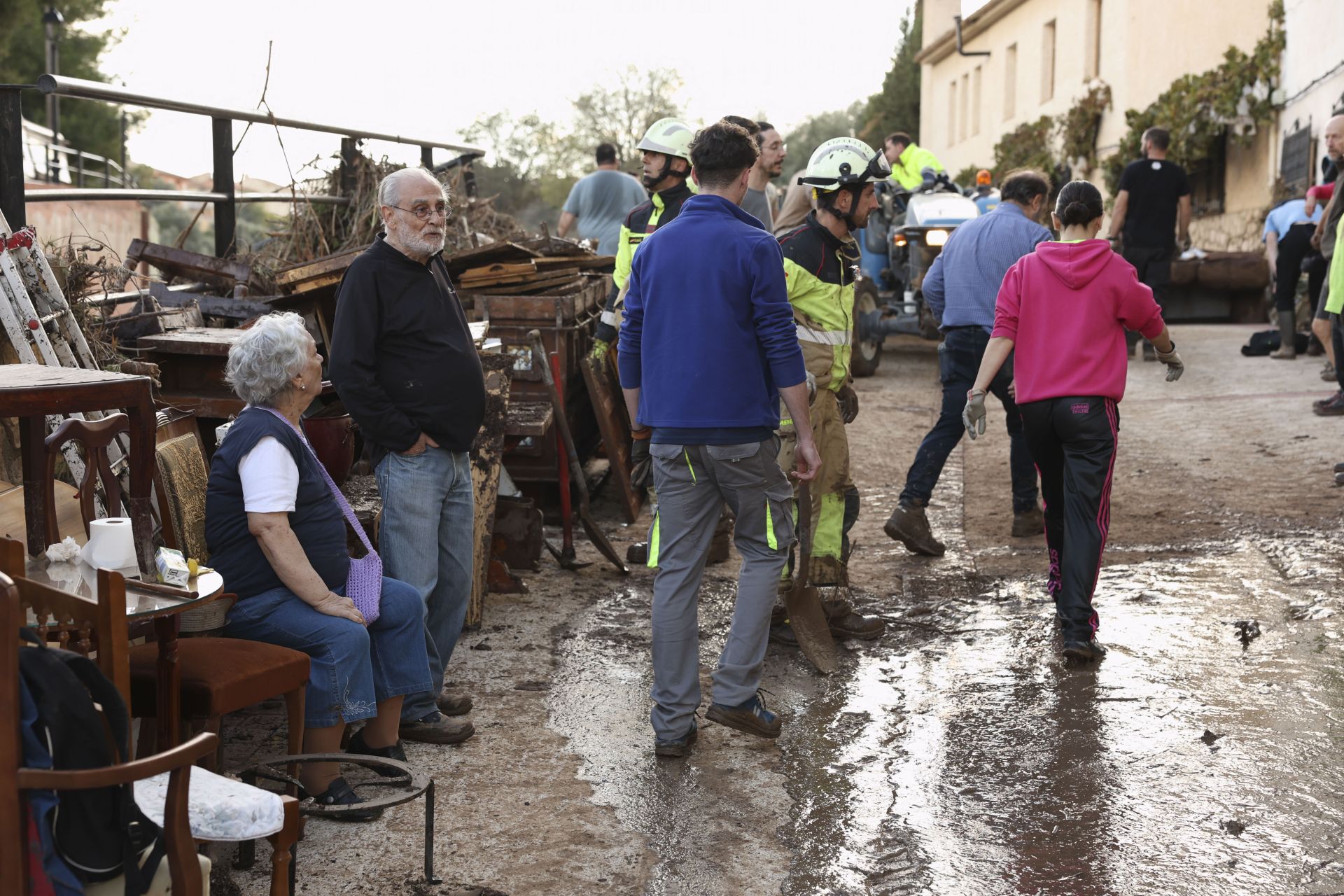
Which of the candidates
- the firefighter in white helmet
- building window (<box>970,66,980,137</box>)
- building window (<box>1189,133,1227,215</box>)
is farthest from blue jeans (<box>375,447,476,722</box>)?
building window (<box>970,66,980,137</box>)

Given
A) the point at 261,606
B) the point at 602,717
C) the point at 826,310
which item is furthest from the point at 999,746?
the point at 261,606

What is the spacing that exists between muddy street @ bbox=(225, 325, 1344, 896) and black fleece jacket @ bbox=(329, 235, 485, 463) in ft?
3.54

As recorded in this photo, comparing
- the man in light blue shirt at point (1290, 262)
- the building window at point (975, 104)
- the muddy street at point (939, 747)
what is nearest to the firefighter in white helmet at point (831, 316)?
the muddy street at point (939, 747)

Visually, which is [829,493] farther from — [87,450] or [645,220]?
[87,450]

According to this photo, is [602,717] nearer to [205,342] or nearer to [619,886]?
[619,886]

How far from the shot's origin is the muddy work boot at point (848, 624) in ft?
19.1

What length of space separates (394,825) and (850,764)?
146 centimetres

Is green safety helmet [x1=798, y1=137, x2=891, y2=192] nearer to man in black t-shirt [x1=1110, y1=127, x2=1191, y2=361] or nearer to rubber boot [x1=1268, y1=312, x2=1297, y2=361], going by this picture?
man in black t-shirt [x1=1110, y1=127, x2=1191, y2=361]

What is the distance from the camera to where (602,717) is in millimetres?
4871

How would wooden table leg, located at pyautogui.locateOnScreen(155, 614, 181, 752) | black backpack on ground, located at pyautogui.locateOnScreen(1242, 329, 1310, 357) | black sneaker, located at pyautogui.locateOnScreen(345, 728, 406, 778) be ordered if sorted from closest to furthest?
1. wooden table leg, located at pyautogui.locateOnScreen(155, 614, 181, 752)
2. black sneaker, located at pyautogui.locateOnScreen(345, 728, 406, 778)
3. black backpack on ground, located at pyautogui.locateOnScreen(1242, 329, 1310, 357)

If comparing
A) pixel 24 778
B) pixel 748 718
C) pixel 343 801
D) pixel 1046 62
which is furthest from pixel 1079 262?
pixel 1046 62

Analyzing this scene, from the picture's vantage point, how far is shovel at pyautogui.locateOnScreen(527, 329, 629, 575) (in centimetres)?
682

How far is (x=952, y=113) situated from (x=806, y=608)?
1438 inches

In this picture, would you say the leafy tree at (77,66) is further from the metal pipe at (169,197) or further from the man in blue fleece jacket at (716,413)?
→ the man in blue fleece jacket at (716,413)
